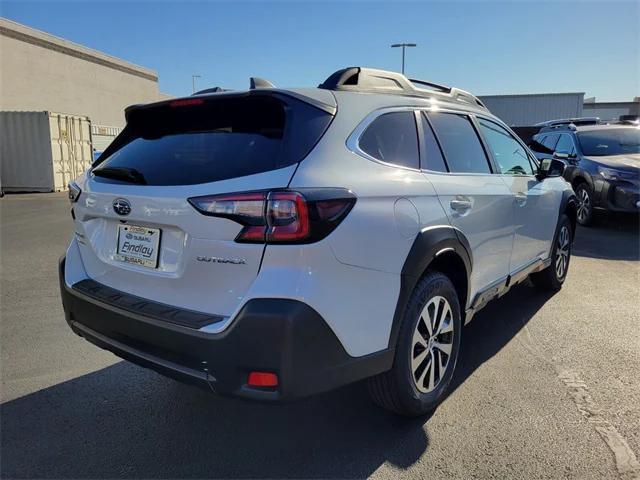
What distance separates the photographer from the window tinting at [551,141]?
35.0 feet

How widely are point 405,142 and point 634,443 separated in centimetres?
205

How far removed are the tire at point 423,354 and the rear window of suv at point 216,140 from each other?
1050 mm

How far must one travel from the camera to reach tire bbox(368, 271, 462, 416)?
2.59 metres

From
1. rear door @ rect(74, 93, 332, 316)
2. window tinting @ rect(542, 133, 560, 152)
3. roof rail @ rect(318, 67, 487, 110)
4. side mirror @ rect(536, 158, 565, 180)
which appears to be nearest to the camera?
rear door @ rect(74, 93, 332, 316)

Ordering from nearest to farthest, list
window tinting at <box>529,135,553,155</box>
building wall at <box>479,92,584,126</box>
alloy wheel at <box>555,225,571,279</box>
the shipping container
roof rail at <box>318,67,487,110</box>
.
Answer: roof rail at <box>318,67,487,110</box>, alloy wheel at <box>555,225,571,279</box>, window tinting at <box>529,135,553,155</box>, the shipping container, building wall at <box>479,92,584,126</box>

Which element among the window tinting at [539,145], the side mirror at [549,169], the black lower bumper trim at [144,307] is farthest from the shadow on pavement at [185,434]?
the window tinting at [539,145]

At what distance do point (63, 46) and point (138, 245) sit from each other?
2753 centimetres

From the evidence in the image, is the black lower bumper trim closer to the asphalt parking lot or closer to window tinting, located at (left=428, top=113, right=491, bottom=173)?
the asphalt parking lot

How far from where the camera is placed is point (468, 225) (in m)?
3.13

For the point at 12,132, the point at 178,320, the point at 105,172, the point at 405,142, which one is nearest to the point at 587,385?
the point at 405,142

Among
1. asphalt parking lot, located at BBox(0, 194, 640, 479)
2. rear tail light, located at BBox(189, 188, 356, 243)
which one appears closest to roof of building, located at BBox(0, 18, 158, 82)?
asphalt parking lot, located at BBox(0, 194, 640, 479)

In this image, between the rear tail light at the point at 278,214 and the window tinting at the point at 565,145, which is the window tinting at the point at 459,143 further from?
the window tinting at the point at 565,145

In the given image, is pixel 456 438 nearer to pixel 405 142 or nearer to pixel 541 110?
pixel 405 142

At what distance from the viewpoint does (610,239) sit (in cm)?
816
